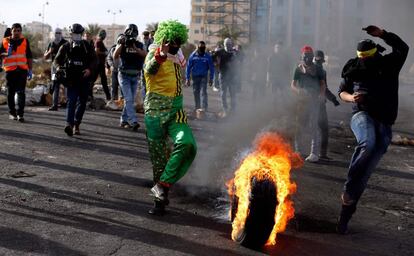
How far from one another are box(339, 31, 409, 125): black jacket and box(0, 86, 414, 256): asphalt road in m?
1.12

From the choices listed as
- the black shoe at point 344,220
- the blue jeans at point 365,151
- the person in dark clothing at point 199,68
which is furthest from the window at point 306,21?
the black shoe at point 344,220

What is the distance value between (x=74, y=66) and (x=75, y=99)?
0.56 m

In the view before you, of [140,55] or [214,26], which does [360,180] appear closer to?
[140,55]

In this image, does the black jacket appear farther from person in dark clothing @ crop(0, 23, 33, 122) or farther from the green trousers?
person in dark clothing @ crop(0, 23, 33, 122)

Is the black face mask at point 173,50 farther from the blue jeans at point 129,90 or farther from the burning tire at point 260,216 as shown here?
the blue jeans at point 129,90

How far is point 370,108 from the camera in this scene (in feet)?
16.4

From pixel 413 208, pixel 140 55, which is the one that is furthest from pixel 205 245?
pixel 140 55

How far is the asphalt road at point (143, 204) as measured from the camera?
4234 millimetres

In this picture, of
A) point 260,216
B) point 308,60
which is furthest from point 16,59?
point 260,216

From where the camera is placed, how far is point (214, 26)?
83.6 m

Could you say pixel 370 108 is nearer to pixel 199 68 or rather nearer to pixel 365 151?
pixel 365 151

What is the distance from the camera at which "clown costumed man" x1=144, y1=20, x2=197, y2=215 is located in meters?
5.06

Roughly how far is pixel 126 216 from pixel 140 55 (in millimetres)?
5072

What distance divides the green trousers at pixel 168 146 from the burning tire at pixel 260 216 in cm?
107
